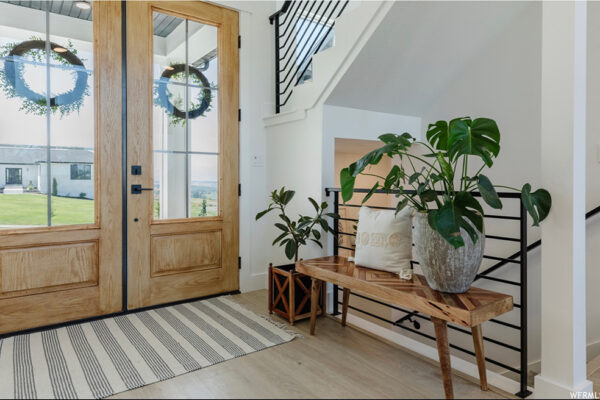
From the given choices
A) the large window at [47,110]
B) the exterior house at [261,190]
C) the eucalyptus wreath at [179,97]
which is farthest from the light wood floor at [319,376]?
the eucalyptus wreath at [179,97]

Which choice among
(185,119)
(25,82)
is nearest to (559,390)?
(185,119)

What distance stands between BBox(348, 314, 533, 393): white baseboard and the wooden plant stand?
348 millimetres

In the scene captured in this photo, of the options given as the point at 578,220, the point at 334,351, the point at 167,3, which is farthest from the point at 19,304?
the point at 578,220

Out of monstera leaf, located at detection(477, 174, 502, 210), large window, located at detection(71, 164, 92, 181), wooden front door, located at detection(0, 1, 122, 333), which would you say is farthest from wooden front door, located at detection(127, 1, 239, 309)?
monstera leaf, located at detection(477, 174, 502, 210)

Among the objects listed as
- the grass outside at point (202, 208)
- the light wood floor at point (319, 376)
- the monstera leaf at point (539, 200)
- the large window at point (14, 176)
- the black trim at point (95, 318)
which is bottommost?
the light wood floor at point (319, 376)

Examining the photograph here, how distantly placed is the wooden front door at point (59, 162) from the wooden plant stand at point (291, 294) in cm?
114

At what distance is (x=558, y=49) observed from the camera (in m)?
1.74

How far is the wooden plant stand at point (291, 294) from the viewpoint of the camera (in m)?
2.63

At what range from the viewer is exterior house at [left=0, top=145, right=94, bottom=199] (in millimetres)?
2479

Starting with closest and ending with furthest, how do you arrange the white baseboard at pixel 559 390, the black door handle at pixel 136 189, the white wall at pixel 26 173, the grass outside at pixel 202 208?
the white baseboard at pixel 559 390 < the white wall at pixel 26 173 < the black door handle at pixel 136 189 < the grass outside at pixel 202 208

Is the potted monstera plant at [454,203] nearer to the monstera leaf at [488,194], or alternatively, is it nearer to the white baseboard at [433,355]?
the monstera leaf at [488,194]

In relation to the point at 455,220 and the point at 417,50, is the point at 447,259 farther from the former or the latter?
the point at 417,50

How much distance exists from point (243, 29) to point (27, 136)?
72.8 inches

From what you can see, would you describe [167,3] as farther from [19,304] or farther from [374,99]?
[19,304]
